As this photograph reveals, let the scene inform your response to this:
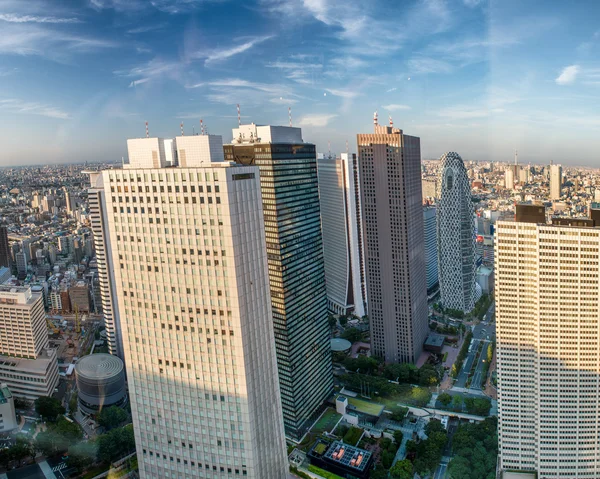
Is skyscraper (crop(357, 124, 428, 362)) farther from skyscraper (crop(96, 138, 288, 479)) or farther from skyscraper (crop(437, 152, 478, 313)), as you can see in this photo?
skyscraper (crop(96, 138, 288, 479))

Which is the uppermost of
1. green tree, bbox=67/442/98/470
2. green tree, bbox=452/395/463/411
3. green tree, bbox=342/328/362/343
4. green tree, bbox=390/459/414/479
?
green tree, bbox=67/442/98/470

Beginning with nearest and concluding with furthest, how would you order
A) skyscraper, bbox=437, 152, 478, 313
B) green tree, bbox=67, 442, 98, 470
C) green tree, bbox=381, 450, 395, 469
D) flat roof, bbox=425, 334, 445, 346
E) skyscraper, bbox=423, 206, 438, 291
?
1. green tree, bbox=67, 442, 98, 470
2. green tree, bbox=381, 450, 395, 469
3. flat roof, bbox=425, 334, 445, 346
4. skyscraper, bbox=437, 152, 478, 313
5. skyscraper, bbox=423, 206, 438, 291

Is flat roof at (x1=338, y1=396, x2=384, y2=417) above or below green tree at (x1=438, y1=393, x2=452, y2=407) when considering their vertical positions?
below

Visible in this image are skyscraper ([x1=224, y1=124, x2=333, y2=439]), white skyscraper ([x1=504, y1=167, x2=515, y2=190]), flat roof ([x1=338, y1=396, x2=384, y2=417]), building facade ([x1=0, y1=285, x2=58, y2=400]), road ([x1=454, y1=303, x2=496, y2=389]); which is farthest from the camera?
road ([x1=454, y1=303, x2=496, y2=389])

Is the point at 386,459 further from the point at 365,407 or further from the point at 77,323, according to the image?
the point at 77,323

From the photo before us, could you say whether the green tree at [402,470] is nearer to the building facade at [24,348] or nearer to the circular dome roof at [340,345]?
the circular dome roof at [340,345]

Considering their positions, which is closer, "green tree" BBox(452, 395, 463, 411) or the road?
"green tree" BBox(452, 395, 463, 411)

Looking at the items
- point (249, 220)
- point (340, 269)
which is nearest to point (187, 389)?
point (249, 220)

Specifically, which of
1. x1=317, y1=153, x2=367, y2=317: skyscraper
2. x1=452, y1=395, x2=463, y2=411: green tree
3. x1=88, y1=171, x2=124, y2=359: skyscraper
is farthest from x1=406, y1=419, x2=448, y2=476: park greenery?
x1=317, y1=153, x2=367, y2=317: skyscraper
